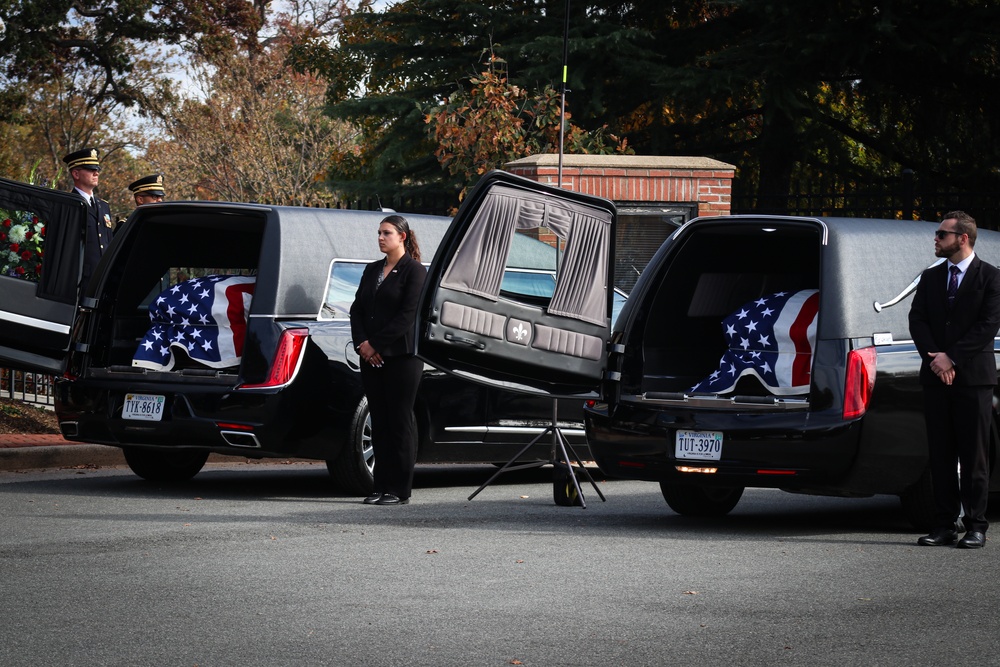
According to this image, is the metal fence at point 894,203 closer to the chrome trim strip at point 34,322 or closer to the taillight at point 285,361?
the taillight at point 285,361

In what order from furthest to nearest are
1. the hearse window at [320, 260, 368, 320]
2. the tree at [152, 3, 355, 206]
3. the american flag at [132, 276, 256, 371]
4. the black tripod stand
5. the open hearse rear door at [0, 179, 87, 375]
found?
the tree at [152, 3, 355, 206]
the american flag at [132, 276, 256, 371]
the open hearse rear door at [0, 179, 87, 375]
the hearse window at [320, 260, 368, 320]
the black tripod stand

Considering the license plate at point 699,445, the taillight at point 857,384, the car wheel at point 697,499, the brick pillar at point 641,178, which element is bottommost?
the car wheel at point 697,499

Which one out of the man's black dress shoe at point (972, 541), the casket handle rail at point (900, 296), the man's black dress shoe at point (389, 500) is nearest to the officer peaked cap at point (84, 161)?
the man's black dress shoe at point (389, 500)

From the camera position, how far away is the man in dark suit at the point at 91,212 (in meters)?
11.8

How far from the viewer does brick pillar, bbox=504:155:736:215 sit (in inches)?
619

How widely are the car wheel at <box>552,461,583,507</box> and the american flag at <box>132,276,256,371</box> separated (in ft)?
7.58

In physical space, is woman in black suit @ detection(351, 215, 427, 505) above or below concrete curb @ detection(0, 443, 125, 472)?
above

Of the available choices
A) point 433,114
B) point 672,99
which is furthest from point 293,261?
point 672,99

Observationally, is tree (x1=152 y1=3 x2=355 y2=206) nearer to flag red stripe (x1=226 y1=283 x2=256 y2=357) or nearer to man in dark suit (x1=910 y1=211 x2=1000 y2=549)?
flag red stripe (x1=226 y1=283 x2=256 y2=357)

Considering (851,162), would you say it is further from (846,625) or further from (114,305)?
(846,625)

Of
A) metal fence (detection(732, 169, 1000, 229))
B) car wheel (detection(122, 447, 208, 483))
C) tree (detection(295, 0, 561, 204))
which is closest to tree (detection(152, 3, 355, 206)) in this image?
tree (detection(295, 0, 561, 204))

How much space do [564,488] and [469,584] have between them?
11.0ft

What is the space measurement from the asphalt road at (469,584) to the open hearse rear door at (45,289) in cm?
95

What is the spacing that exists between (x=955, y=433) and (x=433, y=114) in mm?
11739
